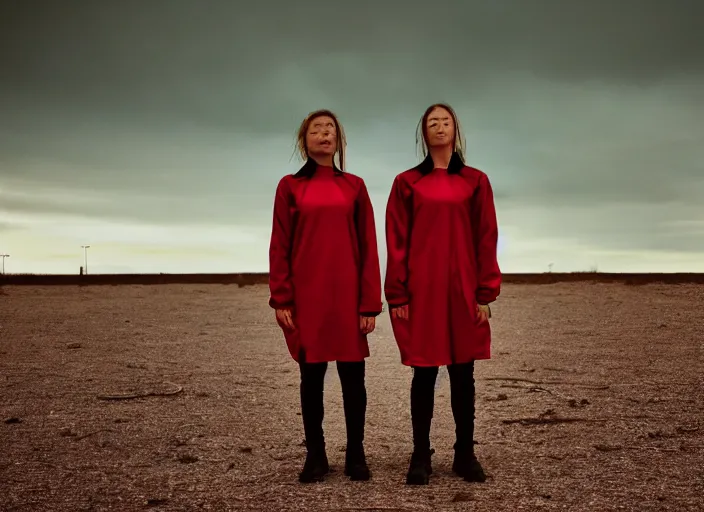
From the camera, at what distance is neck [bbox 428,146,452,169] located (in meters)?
4.28

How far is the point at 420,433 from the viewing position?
4.25m

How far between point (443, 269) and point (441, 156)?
734mm

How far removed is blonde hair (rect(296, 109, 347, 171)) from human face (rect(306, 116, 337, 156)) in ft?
0.12

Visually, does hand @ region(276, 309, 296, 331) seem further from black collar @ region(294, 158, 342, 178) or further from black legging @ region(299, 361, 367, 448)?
black collar @ region(294, 158, 342, 178)

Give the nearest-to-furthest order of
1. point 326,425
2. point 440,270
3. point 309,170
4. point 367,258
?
1. point 440,270
2. point 367,258
3. point 309,170
4. point 326,425

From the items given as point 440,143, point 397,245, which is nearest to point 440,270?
point 397,245

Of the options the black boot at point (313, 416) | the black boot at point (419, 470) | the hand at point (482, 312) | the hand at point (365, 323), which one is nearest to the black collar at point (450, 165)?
the hand at point (482, 312)

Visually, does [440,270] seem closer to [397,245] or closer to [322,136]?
[397,245]

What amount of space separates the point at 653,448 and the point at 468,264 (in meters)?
2.37

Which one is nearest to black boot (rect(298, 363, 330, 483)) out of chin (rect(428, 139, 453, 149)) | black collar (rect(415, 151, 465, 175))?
black collar (rect(415, 151, 465, 175))

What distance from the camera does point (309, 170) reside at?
434 cm

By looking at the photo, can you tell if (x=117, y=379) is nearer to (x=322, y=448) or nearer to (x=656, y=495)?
(x=322, y=448)

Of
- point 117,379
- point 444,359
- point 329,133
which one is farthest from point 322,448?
point 117,379

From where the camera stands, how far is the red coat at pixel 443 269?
13.5 feet
